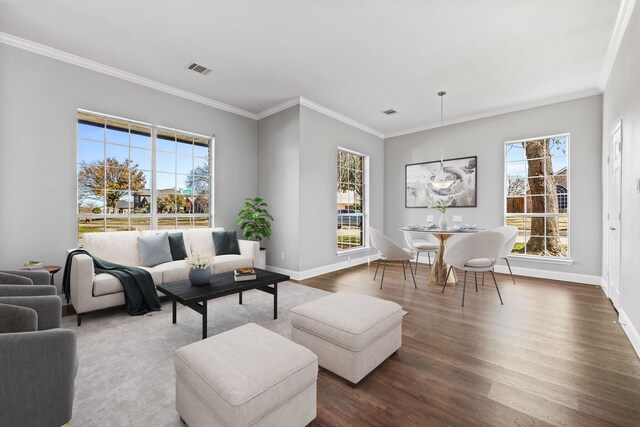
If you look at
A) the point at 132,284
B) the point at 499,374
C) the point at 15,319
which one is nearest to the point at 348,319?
the point at 499,374

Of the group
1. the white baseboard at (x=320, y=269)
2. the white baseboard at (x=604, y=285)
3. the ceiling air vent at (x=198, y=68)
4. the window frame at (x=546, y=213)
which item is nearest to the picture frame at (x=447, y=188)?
the window frame at (x=546, y=213)

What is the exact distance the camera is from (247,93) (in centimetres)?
459

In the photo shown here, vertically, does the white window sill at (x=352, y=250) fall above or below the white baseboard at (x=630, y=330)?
above

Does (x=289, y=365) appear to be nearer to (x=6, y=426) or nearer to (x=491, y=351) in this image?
(x=6, y=426)

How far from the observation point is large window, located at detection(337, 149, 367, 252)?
5.90 meters

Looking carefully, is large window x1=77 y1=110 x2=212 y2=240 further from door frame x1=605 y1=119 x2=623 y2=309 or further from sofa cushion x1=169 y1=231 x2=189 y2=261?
door frame x1=605 y1=119 x2=623 y2=309

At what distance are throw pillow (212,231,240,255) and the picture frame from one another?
3.93 m

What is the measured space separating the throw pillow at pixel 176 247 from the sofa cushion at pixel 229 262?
47 centimetres

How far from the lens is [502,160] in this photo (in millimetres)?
5258

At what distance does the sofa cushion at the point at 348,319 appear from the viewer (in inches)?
73.3

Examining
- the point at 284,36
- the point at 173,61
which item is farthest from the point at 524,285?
the point at 173,61

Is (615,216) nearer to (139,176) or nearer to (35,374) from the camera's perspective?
(35,374)

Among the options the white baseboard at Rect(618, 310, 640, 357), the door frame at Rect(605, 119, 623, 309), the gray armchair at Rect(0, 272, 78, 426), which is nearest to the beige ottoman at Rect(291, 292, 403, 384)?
the gray armchair at Rect(0, 272, 78, 426)

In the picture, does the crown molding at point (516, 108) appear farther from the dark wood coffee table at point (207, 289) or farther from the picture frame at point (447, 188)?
the dark wood coffee table at point (207, 289)
